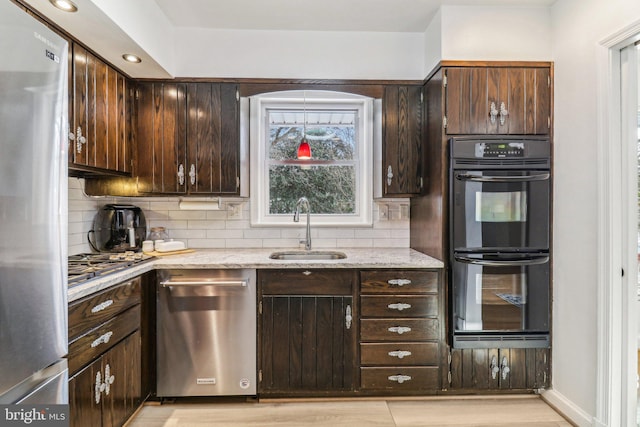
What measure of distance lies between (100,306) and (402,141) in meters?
2.20

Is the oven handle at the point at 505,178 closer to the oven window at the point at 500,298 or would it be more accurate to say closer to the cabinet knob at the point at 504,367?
the oven window at the point at 500,298

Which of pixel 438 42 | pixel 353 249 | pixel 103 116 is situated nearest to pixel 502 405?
pixel 353 249

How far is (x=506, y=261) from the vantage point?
2.29 m

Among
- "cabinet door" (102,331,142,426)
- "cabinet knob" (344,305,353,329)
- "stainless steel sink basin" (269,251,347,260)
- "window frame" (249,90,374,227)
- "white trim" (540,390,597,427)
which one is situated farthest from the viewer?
"window frame" (249,90,374,227)

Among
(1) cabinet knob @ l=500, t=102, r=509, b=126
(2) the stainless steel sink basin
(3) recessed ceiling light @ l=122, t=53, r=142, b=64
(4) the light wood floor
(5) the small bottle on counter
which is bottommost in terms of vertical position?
(4) the light wood floor

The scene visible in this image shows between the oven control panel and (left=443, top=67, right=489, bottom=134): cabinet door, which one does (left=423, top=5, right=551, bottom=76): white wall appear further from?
the oven control panel

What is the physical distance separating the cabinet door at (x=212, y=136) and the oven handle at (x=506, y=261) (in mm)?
1735

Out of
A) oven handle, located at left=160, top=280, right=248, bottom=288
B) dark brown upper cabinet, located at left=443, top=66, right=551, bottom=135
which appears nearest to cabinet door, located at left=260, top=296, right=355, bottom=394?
oven handle, located at left=160, top=280, right=248, bottom=288

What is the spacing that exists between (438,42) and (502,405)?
8.17 ft

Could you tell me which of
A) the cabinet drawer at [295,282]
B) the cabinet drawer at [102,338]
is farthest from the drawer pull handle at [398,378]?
the cabinet drawer at [102,338]

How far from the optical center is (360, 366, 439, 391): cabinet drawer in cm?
234

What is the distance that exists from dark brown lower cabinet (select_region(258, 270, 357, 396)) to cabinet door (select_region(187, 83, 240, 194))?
861 mm

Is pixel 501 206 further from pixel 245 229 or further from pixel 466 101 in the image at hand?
pixel 245 229

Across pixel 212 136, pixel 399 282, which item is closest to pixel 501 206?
pixel 399 282
